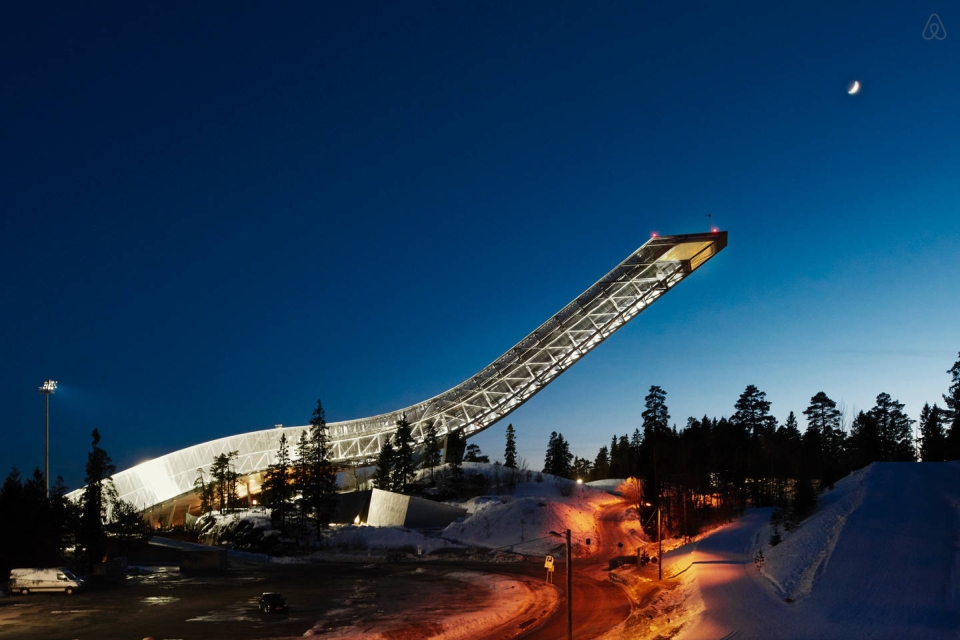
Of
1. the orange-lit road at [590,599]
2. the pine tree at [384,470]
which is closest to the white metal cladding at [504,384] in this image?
the pine tree at [384,470]

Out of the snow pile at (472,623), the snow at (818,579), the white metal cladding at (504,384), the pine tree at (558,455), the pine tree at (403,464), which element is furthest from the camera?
the pine tree at (558,455)

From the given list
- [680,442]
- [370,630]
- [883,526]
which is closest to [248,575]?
[370,630]

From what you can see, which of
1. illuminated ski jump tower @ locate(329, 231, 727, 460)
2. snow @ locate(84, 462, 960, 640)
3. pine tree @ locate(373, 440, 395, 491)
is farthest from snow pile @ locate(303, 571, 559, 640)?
pine tree @ locate(373, 440, 395, 491)

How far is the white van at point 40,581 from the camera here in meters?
41.7

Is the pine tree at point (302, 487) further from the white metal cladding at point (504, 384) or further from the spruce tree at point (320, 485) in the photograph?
the white metal cladding at point (504, 384)

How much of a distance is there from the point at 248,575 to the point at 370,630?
26576 mm

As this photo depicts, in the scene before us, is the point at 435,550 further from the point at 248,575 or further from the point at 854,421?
the point at 854,421

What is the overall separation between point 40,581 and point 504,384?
177 ft

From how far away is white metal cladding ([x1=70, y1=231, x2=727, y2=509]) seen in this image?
76.6 metres

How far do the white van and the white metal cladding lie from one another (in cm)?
5159

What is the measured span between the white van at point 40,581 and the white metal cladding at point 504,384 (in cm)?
5159

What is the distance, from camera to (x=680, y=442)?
77.4 meters

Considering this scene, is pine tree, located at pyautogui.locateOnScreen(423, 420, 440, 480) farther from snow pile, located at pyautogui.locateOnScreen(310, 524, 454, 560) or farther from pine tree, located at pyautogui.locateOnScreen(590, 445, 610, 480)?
pine tree, located at pyautogui.locateOnScreen(590, 445, 610, 480)

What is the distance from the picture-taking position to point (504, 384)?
86.4m
